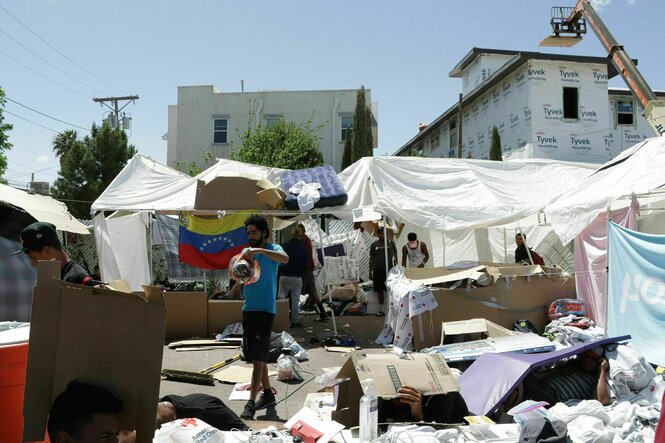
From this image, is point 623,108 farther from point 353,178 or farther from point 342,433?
point 342,433

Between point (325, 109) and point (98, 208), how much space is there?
2161cm

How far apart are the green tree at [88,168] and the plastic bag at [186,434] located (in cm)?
2342

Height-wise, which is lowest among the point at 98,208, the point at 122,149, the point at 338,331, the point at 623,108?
the point at 338,331

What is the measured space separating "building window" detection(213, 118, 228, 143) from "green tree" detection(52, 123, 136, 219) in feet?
19.4

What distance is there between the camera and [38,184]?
32.2 feet

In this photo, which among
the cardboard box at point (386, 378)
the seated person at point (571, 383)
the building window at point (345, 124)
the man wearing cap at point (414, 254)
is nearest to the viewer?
the cardboard box at point (386, 378)

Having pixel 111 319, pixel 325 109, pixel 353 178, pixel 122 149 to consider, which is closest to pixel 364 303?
pixel 353 178

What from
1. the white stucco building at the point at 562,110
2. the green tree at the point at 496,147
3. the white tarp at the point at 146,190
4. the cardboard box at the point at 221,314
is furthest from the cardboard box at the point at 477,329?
the green tree at the point at 496,147

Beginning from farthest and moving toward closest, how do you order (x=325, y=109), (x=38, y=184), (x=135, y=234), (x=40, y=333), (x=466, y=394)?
(x=325, y=109)
(x=135, y=234)
(x=38, y=184)
(x=466, y=394)
(x=40, y=333)

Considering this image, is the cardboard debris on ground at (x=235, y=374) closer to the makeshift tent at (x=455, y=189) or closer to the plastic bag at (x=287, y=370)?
the plastic bag at (x=287, y=370)

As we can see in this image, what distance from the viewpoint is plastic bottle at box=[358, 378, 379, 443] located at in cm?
354

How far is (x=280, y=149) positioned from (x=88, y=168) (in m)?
9.01

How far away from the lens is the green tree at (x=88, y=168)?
24797 millimetres

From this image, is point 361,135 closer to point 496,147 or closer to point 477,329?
point 496,147
